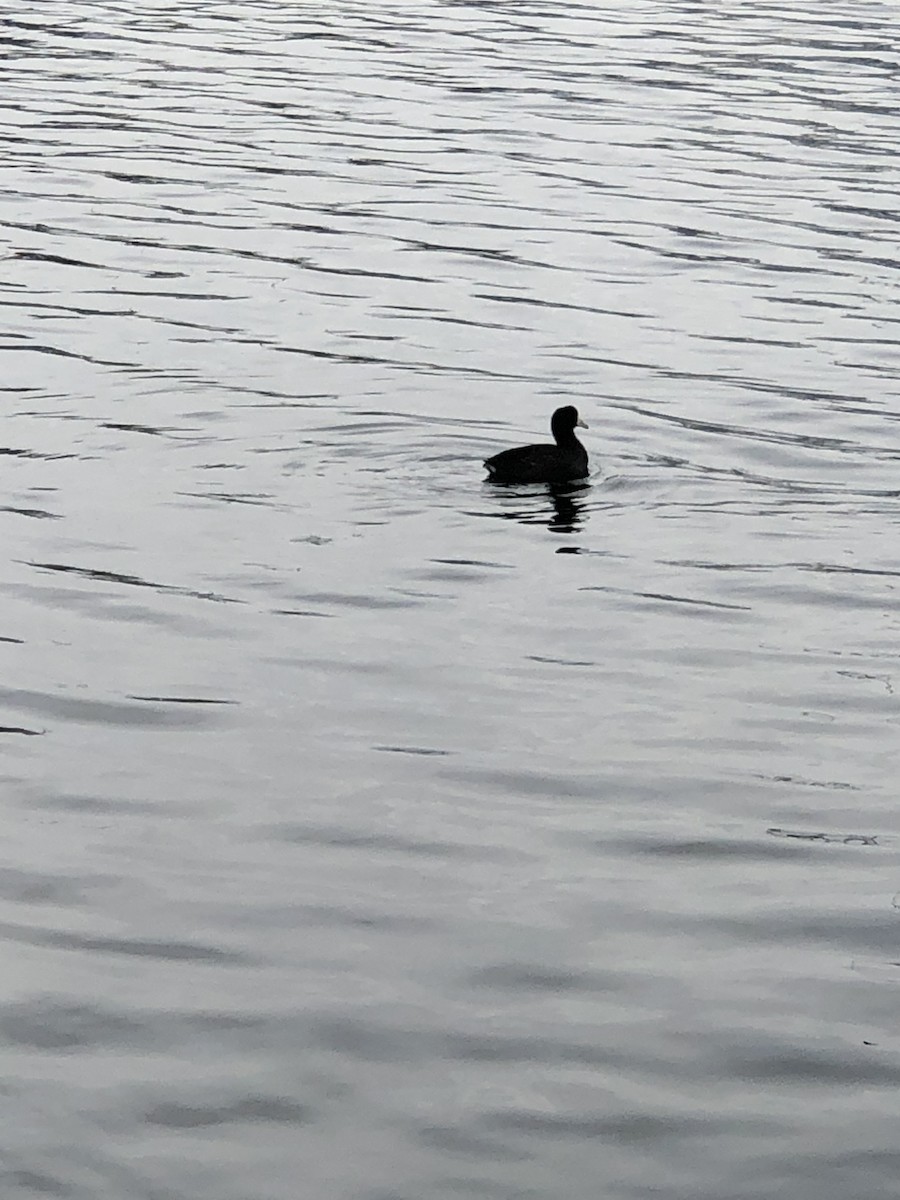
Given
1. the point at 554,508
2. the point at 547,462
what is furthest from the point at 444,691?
the point at 547,462

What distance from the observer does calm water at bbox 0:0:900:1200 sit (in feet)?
24.0

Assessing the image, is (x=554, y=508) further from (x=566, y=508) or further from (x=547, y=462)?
(x=547, y=462)

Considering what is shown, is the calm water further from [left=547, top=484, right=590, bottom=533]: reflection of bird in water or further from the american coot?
the american coot

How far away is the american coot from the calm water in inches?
8.9

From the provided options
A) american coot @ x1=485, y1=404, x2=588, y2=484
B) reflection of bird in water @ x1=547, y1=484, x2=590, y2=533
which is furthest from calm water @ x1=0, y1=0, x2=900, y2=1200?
american coot @ x1=485, y1=404, x2=588, y2=484

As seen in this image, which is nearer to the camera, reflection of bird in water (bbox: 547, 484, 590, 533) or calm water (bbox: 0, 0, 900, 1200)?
calm water (bbox: 0, 0, 900, 1200)

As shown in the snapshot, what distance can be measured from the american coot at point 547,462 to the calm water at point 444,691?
0.74 feet

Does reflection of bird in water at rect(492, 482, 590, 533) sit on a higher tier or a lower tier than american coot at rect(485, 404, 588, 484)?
lower

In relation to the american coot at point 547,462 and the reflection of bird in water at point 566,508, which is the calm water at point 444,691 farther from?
the american coot at point 547,462

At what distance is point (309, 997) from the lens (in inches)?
313

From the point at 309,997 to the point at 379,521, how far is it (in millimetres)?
6321

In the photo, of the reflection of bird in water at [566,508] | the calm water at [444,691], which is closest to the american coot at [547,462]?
the reflection of bird in water at [566,508]

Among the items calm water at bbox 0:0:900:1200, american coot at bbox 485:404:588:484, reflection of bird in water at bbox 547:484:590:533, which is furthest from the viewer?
american coot at bbox 485:404:588:484

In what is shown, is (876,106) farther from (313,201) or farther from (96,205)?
(96,205)
